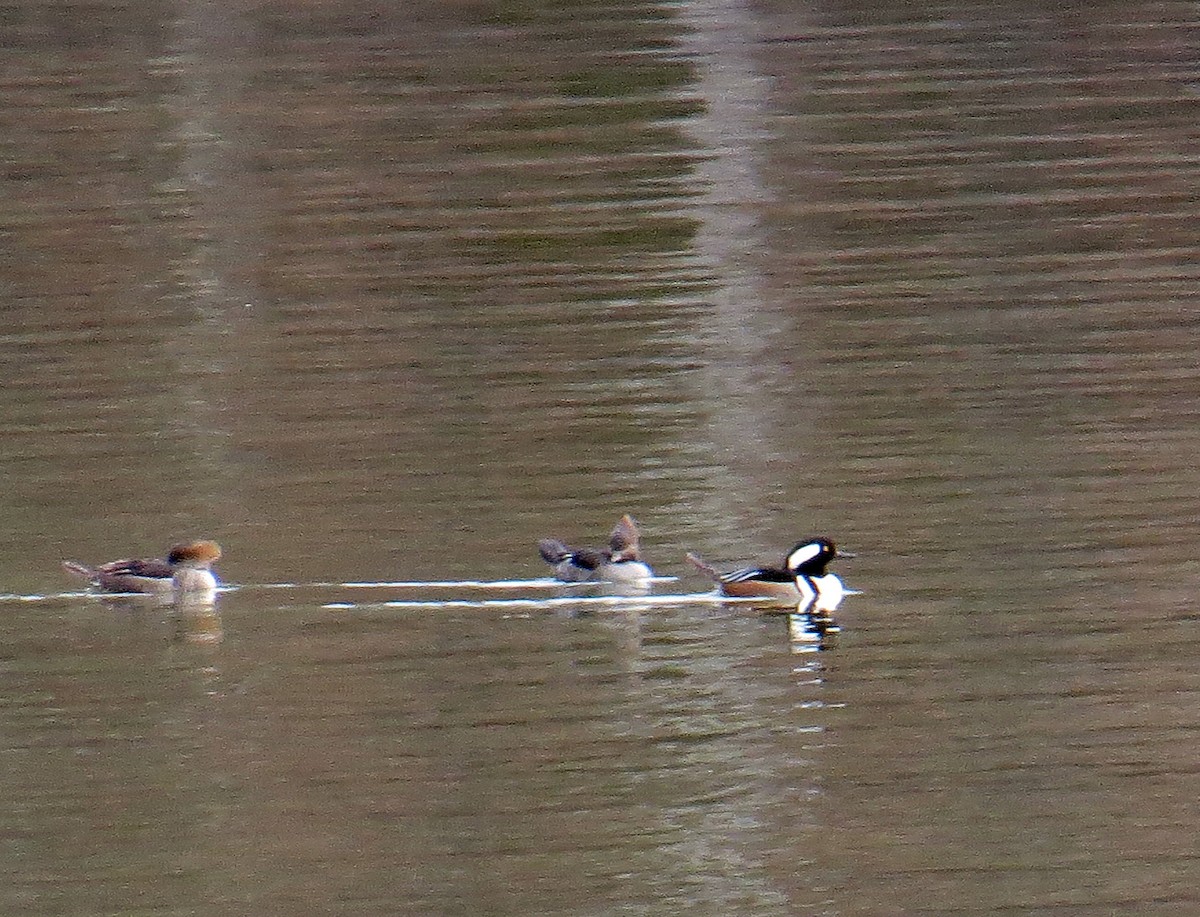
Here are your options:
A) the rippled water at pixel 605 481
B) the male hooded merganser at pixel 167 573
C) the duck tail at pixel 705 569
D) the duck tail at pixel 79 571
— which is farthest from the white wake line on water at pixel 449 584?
the duck tail at pixel 79 571

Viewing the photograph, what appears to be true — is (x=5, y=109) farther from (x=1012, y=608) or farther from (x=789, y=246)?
(x=1012, y=608)

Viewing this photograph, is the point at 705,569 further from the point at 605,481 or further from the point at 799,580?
the point at 605,481

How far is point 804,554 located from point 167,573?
101 inches

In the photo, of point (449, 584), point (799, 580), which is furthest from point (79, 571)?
point (799, 580)

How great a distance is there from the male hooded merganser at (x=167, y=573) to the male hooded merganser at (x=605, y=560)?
1.36 metres

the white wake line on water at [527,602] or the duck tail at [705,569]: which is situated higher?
the duck tail at [705,569]

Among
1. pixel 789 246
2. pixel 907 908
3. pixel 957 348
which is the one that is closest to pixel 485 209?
pixel 789 246

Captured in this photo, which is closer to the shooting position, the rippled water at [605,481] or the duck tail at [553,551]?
the rippled water at [605,481]

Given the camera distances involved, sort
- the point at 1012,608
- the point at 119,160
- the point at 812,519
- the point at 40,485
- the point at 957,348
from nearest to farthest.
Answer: the point at 1012,608, the point at 812,519, the point at 40,485, the point at 957,348, the point at 119,160

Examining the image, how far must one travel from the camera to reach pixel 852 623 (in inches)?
425

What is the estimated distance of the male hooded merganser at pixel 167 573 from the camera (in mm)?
11133

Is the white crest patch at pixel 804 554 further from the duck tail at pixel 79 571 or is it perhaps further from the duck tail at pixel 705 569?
the duck tail at pixel 79 571

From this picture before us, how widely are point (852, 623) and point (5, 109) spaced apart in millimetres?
14780

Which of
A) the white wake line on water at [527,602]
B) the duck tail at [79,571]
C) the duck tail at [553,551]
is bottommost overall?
the white wake line on water at [527,602]
